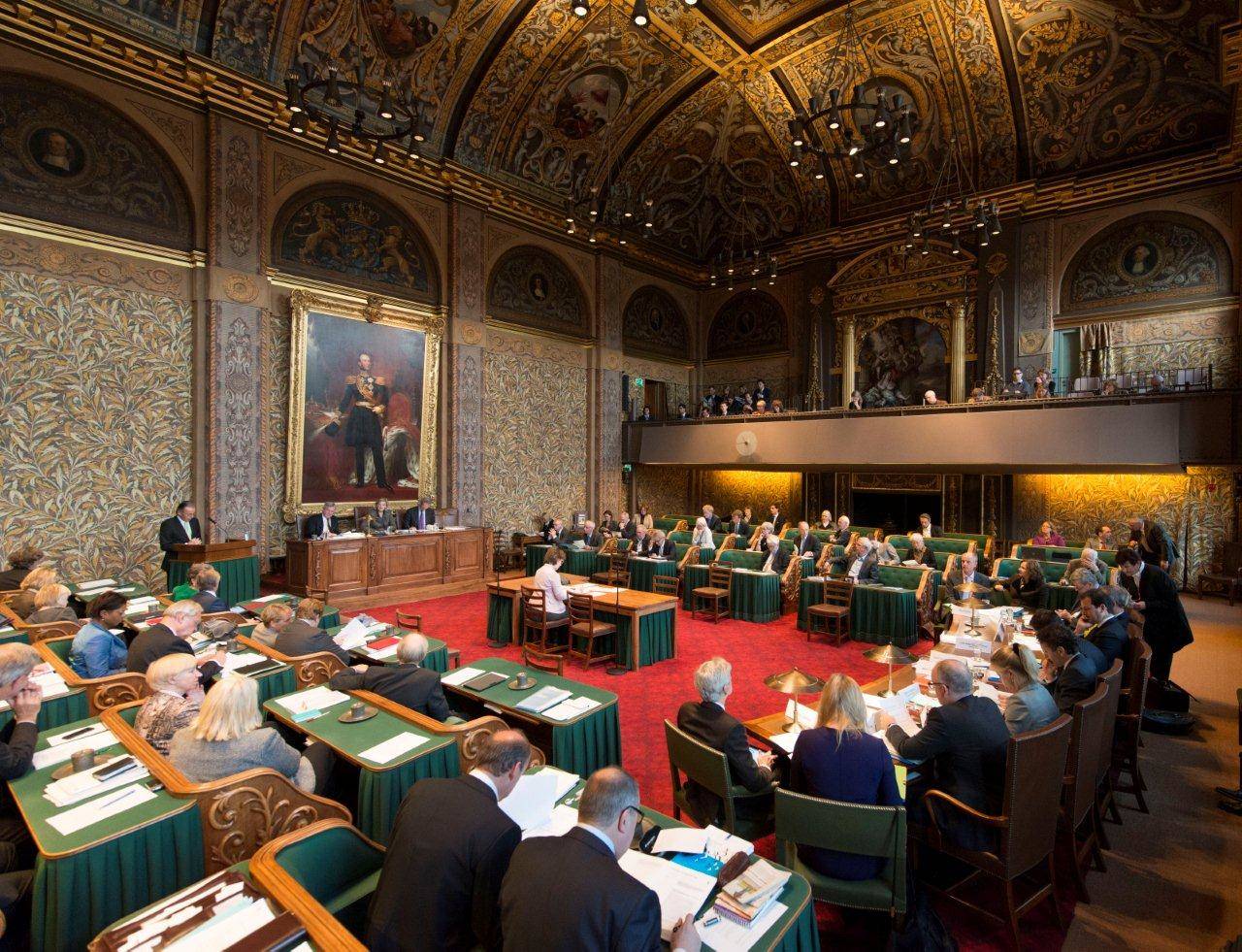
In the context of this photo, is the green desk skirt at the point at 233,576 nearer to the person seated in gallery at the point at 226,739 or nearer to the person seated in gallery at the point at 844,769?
the person seated in gallery at the point at 226,739

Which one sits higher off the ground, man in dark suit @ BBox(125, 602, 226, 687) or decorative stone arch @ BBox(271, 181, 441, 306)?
decorative stone arch @ BBox(271, 181, 441, 306)

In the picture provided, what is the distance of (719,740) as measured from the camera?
2.94 metres

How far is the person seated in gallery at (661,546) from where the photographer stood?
10.2 meters

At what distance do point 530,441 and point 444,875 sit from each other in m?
12.3

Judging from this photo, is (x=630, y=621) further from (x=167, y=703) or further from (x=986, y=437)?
(x=986, y=437)

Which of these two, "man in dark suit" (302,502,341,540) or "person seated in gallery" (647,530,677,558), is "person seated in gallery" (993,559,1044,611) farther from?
"man in dark suit" (302,502,341,540)

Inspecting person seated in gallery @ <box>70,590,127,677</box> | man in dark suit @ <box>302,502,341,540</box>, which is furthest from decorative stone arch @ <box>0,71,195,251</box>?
person seated in gallery @ <box>70,590,127,677</box>

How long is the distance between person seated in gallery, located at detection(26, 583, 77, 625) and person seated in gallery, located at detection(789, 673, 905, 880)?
18.8 ft

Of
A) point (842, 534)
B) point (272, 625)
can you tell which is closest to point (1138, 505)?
point (842, 534)

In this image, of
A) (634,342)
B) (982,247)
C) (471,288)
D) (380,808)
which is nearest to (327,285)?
(471,288)

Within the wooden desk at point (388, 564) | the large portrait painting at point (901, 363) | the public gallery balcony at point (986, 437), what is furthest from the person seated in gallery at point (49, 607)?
the large portrait painting at point (901, 363)

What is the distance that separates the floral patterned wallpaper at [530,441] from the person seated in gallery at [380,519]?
7.74ft

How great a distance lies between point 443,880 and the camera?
1.86 meters

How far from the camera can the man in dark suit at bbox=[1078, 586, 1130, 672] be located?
413cm
